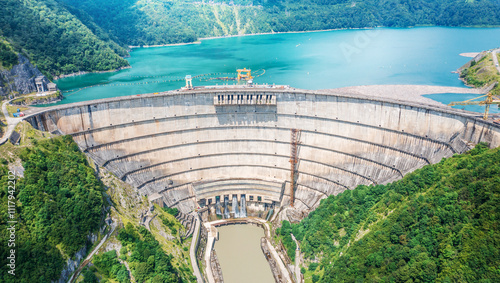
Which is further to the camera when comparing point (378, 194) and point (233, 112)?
point (233, 112)

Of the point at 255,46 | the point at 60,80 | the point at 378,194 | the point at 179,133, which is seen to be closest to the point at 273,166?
the point at 179,133

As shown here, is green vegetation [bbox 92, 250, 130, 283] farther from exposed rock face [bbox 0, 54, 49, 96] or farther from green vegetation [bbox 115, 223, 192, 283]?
exposed rock face [bbox 0, 54, 49, 96]

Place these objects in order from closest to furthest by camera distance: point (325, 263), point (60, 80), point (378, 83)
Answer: point (325, 263), point (378, 83), point (60, 80)

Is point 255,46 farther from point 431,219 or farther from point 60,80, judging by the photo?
point 431,219

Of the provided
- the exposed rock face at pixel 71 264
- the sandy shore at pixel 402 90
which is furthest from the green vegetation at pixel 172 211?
the sandy shore at pixel 402 90

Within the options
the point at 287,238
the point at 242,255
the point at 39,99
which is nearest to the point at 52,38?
the point at 39,99

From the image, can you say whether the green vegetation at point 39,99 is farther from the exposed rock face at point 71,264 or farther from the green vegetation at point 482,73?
the green vegetation at point 482,73
